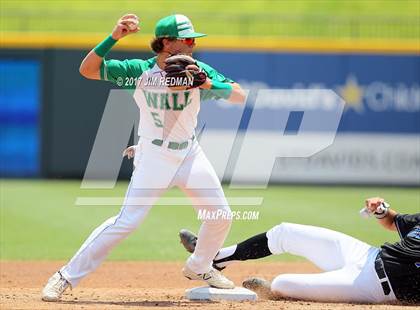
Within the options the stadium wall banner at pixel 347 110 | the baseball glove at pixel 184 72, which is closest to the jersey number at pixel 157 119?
the baseball glove at pixel 184 72

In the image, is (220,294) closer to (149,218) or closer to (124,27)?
(124,27)

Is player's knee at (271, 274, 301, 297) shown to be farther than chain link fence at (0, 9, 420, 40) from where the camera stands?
No

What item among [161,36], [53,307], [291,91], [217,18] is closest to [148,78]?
[161,36]

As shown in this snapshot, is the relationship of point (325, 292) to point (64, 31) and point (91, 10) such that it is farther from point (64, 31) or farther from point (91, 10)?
point (91, 10)

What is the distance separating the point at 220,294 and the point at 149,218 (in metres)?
6.82

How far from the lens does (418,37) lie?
71.2 feet

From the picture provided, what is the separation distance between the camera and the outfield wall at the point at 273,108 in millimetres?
19531

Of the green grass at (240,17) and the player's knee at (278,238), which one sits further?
the green grass at (240,17)

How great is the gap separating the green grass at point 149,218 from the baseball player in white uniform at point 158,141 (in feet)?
11.8

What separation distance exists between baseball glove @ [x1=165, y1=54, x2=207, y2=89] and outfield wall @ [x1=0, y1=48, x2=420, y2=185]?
42.3ft

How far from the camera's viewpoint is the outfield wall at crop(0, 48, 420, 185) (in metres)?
19.5

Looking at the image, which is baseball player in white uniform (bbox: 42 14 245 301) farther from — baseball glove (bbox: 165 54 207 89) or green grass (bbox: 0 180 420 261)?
green grass (bbox: 0 180 420 261)

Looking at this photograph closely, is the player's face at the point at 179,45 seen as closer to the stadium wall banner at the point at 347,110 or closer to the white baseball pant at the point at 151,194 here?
the white baseball pant at the point at 151,194

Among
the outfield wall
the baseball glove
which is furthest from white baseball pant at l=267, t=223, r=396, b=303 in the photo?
the outfield wall
